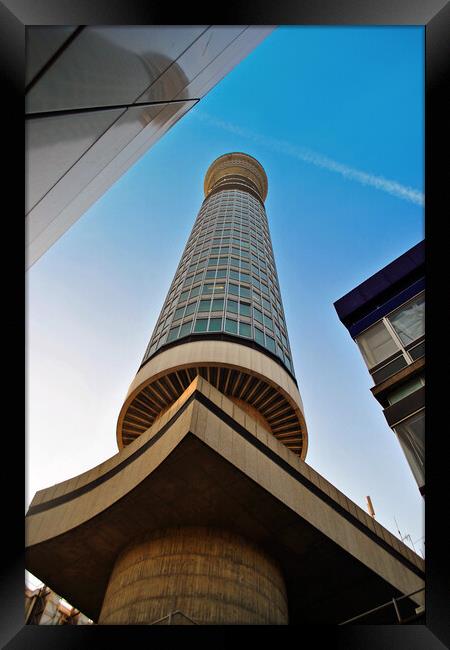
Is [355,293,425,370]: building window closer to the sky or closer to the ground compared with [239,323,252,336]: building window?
closer to the ground

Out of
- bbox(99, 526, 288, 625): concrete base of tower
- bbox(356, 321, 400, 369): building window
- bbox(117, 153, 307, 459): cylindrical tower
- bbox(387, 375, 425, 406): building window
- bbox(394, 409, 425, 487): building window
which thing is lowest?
bbox(99, 526, 288, 625): concrete base of tower

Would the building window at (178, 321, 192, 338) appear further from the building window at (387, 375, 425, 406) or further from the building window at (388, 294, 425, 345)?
the building window at (387, 375, 425, 406)

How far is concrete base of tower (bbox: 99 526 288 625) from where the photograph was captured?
14.1 m

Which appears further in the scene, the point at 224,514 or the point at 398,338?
the point at 224,514

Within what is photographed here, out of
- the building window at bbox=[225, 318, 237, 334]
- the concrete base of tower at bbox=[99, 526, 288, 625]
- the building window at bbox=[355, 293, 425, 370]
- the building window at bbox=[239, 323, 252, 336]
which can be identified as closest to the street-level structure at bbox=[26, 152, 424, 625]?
the concrete base of tower at bbox=[99, 526, 288, 625]

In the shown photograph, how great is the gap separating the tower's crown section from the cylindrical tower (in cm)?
2823

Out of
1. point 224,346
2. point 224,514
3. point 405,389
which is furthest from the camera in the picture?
point 224,346

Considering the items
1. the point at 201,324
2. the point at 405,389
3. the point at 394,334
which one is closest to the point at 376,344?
the point at 394,334

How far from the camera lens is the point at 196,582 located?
1463cm

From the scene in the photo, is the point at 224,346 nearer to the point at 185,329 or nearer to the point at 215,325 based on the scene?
the point at 215,325
